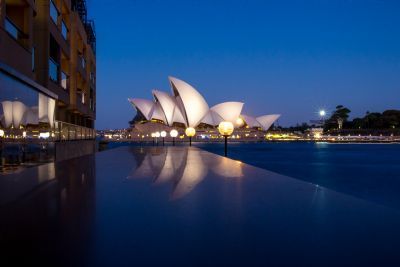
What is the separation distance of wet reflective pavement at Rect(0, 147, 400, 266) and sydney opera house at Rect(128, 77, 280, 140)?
5225 cm

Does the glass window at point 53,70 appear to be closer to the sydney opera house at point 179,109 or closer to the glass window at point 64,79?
the glass window at point 64,79

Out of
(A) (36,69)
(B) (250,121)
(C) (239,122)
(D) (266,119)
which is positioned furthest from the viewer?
(D) (266,119)

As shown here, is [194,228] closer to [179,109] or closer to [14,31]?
[14,31]

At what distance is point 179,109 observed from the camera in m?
64.8

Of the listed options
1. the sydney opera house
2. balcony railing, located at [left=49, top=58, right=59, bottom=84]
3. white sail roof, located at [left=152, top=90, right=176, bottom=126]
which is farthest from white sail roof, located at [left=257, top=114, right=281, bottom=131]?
balcony railing, located at [left=49, top=58, right=59, bottom=84]

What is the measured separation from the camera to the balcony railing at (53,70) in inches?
708

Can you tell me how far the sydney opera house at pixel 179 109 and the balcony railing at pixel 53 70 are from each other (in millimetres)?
36437

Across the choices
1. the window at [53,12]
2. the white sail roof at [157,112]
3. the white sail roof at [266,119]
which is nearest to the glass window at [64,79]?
the window at [53,12]

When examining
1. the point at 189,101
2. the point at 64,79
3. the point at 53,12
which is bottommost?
the point at 64,79

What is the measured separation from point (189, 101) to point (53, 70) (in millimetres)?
42387

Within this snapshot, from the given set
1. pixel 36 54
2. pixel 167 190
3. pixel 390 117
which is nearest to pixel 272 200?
pixel 167 190

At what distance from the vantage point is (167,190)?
15.1 feet

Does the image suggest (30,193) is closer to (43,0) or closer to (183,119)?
(43,0)

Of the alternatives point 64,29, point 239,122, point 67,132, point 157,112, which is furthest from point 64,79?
point 239,122
